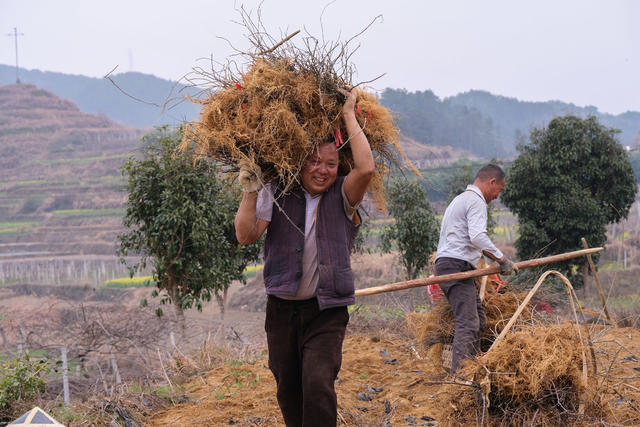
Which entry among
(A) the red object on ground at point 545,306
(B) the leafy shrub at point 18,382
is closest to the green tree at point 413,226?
(A) the red object on ground at point 545,306

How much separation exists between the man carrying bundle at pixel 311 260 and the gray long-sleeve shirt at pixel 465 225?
1709 mm

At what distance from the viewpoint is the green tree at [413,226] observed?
13047 millimetres

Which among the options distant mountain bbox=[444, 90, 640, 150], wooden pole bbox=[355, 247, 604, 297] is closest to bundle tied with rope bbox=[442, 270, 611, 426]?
wooden pole bbox=[355, 247, 604, 297]

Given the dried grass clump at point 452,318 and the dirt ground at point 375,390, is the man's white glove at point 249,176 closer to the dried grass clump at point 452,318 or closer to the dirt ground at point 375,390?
the dirt ground at point 375,390

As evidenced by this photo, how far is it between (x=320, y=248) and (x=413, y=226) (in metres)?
10.3

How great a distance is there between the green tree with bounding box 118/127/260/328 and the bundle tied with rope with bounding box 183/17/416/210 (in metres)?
4.12

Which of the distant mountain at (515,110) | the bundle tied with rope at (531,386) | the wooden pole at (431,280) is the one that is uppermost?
the distant mountain at (515,110)

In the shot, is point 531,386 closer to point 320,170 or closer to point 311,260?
point 311,260

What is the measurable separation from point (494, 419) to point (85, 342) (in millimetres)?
7095

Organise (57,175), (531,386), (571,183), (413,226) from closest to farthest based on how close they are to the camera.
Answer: (531,386), (413,226), (571,183), (57,175)

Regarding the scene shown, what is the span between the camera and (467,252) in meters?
4.55

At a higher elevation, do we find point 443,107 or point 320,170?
point 443,107

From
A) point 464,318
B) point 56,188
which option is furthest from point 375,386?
point 56,188

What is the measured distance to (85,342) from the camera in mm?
8797
